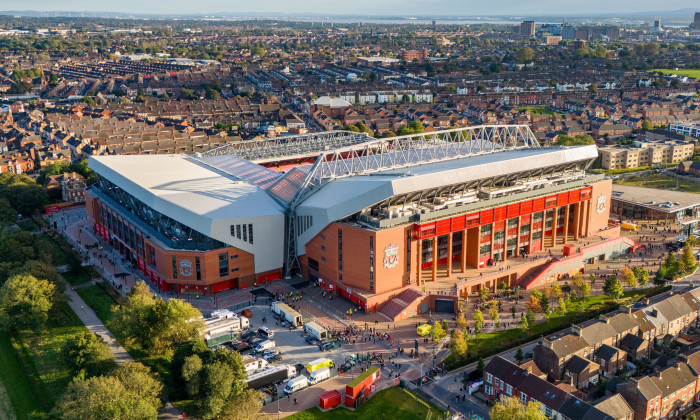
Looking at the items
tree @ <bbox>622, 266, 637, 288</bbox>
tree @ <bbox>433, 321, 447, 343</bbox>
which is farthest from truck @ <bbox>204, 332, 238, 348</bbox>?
tree @ <bbox>622, 266, 637, 288</bbox>

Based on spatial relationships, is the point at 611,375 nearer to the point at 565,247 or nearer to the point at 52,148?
the point at 565,247

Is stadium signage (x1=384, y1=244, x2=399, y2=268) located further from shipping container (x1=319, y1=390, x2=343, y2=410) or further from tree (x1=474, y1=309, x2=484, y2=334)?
shipping container (x1=319, y1=390, x2=343, y2=410)

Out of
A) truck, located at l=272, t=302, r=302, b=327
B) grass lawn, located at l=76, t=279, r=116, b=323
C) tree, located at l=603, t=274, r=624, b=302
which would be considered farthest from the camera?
tree, located at l=603, t=274, r=624, b=302

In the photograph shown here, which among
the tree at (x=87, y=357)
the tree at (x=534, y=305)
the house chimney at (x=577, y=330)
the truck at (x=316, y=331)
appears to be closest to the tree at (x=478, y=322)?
the tree at (x=534, y=305)

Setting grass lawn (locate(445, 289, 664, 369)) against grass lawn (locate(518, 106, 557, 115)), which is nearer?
grass lawn (locate(445, 289, 664, 369))

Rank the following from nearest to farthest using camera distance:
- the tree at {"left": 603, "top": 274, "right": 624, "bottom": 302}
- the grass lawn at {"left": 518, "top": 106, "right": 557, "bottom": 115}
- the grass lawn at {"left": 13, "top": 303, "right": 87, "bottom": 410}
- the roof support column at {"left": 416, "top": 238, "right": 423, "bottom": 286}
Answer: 1. the grass lawn at {"left": 13, "top": 303, "right": 87, "bottom": 410}
2. the tree at {"left": 603, "top": 274, "right": 624, "bottom": 302}
3. the roof support column at {"left": 416, "top": 238, "right": 423, "bottom": 286}
4. the grass lawn at {"left": 518, "top": 106, "right": 557, "bottom": 115}
